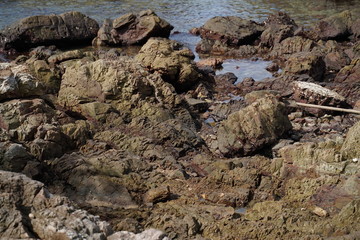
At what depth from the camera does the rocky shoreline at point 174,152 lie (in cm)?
730

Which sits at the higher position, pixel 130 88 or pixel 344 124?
pixel 130 88

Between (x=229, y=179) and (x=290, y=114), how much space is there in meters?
6.57

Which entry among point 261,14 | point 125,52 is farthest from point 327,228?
point 261,14

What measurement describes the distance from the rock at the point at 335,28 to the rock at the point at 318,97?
1100 centimetres

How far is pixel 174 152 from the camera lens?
39.2ft

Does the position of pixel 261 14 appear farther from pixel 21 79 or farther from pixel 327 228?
pixel 327 228

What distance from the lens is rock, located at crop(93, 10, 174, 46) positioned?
87.8 ft

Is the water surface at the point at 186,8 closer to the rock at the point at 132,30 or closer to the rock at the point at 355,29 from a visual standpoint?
the rock at the point at 132,30

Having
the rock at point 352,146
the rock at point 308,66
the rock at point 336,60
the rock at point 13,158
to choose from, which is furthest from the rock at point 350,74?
the rock at point 13,158

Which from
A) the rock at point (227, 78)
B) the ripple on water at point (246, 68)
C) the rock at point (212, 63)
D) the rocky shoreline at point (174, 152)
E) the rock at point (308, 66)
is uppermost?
the rocky shoreline at point (174, 152)

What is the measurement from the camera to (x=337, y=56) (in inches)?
842

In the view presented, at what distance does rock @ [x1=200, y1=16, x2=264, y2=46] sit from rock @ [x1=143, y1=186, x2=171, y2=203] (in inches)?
733

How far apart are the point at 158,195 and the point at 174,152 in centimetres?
320

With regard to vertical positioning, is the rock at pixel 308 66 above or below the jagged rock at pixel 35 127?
below
